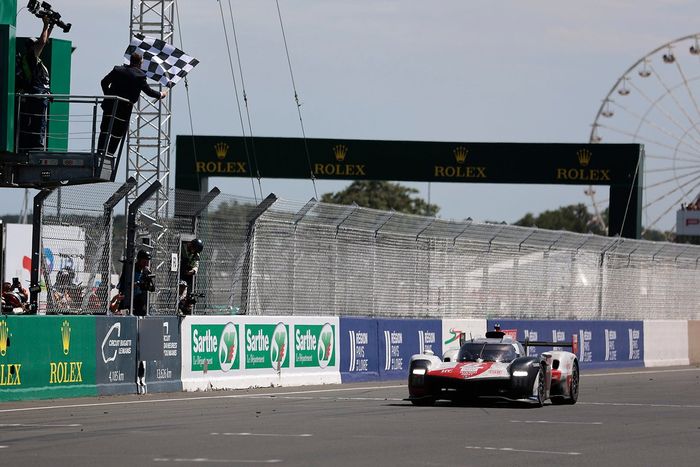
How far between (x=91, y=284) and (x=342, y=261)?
23.1 feet

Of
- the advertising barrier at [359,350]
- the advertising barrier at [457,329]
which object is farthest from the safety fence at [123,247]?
the advertising barrier at [457,329]

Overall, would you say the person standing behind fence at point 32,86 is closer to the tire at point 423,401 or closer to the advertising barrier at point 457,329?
the tire at point 423,401

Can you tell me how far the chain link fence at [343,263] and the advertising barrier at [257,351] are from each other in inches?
14.2

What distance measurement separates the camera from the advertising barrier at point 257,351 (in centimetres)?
2102

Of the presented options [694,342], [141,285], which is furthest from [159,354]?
[694,342]

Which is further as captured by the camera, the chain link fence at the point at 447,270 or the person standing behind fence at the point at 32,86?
the chain link fence at the point at 447,270

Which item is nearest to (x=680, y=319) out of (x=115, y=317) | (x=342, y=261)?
(x=342, y=261)

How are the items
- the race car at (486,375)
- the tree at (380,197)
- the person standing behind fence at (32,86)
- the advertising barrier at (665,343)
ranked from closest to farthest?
the race car at (486,375) → the person standing behind fence at (32,86) → the advertising barrier at (665,343) → the tree at (380,197)

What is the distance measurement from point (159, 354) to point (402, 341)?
756 centimetres

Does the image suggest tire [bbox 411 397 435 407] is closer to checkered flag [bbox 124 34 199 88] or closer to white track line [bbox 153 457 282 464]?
white track line [bbox 153 457 282 464]

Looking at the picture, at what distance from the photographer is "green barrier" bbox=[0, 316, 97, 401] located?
1747cm

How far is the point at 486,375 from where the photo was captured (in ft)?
59.5

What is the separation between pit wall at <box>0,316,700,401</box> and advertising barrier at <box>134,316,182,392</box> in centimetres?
1

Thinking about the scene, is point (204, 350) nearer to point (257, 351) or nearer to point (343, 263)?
point (257, 351)
